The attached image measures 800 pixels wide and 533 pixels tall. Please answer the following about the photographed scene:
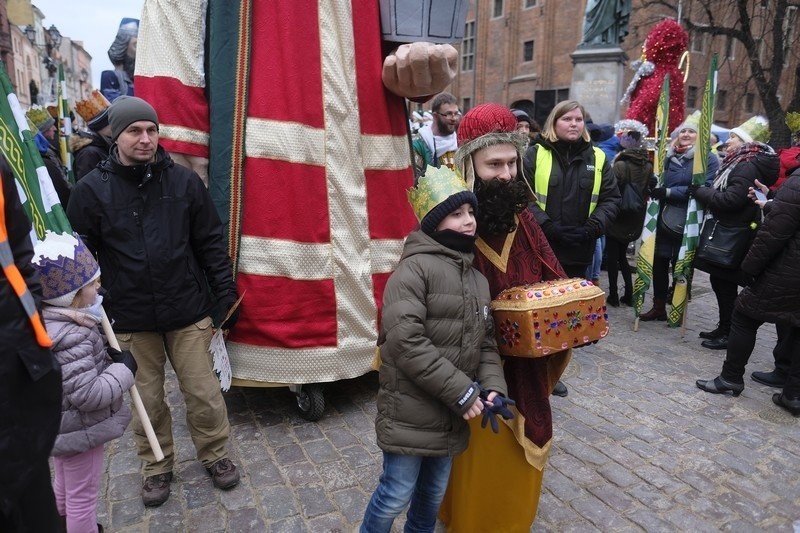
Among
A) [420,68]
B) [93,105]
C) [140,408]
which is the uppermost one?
[420,68]

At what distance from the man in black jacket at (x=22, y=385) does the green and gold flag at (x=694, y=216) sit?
497 centimetres

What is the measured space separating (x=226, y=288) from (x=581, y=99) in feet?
33.6

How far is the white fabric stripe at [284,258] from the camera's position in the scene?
3201mm

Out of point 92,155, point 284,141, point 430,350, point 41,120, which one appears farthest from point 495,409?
point 41,120

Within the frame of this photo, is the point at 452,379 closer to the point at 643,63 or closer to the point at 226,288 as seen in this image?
the point at 226,288

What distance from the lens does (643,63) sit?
769cm

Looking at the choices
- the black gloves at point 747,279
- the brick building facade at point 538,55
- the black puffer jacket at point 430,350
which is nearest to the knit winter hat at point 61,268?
the black puffer jacket at point 430,350

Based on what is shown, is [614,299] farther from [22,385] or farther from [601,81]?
[601,81]

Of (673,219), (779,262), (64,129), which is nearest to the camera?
(779,262)

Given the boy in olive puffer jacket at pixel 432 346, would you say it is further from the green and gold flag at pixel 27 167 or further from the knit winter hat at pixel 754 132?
the knit winter hat at pixel 754 132

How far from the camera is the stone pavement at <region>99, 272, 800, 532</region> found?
2607mm

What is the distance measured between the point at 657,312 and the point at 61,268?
5.45m

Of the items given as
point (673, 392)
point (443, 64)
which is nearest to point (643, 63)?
point (673, 392)

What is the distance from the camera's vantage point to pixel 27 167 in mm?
1970
